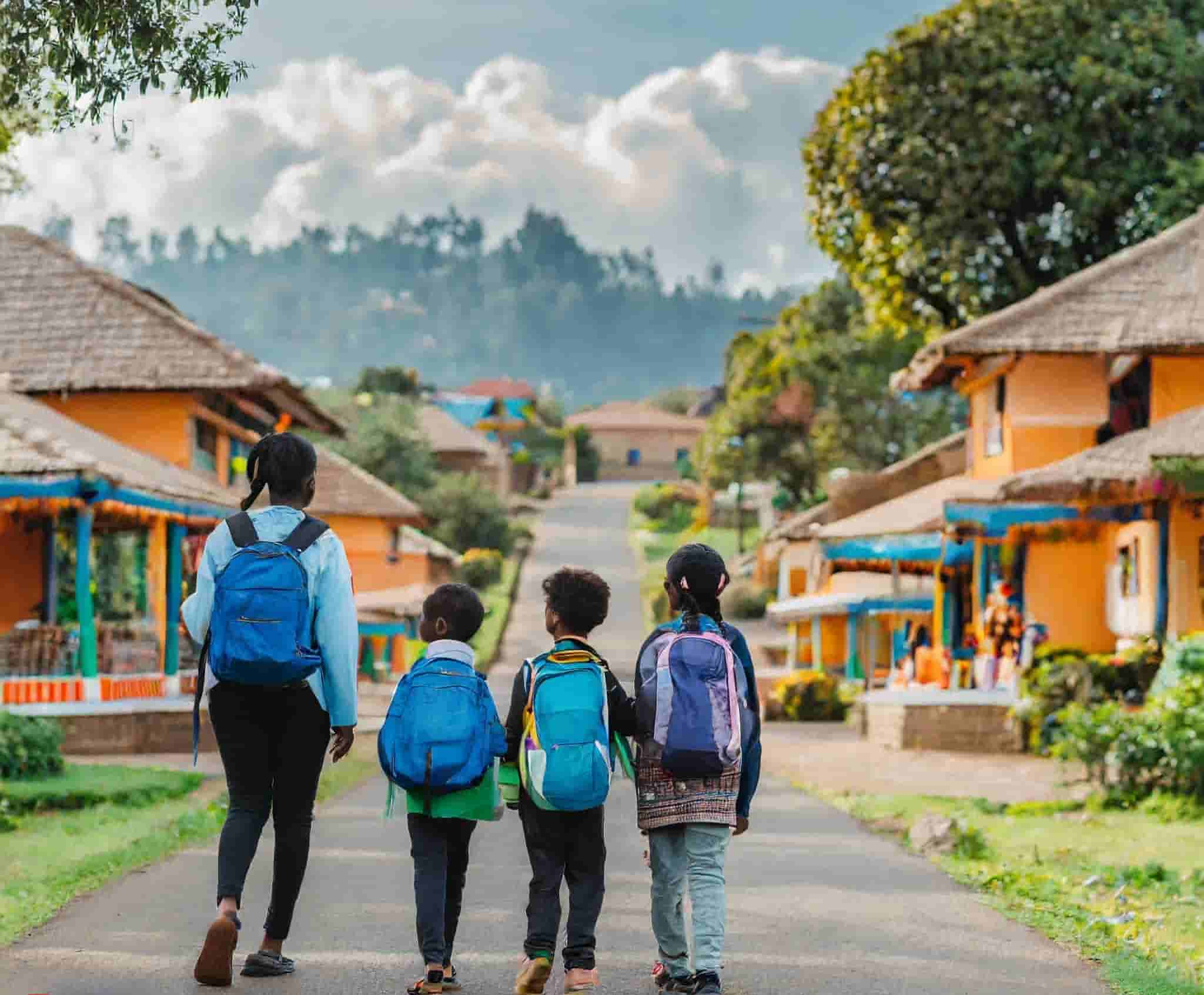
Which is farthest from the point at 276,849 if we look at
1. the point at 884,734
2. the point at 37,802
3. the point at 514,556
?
the point at 514,556

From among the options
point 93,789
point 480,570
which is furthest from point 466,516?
point 93,789

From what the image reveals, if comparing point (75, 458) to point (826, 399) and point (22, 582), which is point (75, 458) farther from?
point (826, 399)

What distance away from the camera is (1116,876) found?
10492mm

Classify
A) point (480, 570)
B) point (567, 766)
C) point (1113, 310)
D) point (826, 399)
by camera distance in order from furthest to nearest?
point (480, 570)
point (826, 399)
point (1113, 310)
point (567, 766)

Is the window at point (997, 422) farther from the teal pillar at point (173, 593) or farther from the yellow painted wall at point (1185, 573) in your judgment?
the teal pillar at point (173, 593)

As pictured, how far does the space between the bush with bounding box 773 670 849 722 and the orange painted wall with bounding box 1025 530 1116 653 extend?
5.62 metres

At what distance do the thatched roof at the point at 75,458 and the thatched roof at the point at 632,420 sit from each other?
3562 inches

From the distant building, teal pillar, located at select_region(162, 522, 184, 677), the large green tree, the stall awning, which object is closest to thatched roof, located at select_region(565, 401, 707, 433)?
the distant building

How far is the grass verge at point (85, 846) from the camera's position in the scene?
8.77 meters

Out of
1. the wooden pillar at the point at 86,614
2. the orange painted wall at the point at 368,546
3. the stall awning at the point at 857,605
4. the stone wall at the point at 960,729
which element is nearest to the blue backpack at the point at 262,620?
the wooden pillar at the point at 86,614

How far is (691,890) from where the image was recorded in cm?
673

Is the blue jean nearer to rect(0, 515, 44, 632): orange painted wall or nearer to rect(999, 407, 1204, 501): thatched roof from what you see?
rect(999, 407, 1204, 501): thatched roof

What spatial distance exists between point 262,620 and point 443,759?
82 cm

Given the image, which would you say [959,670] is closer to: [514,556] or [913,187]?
[913,187]
